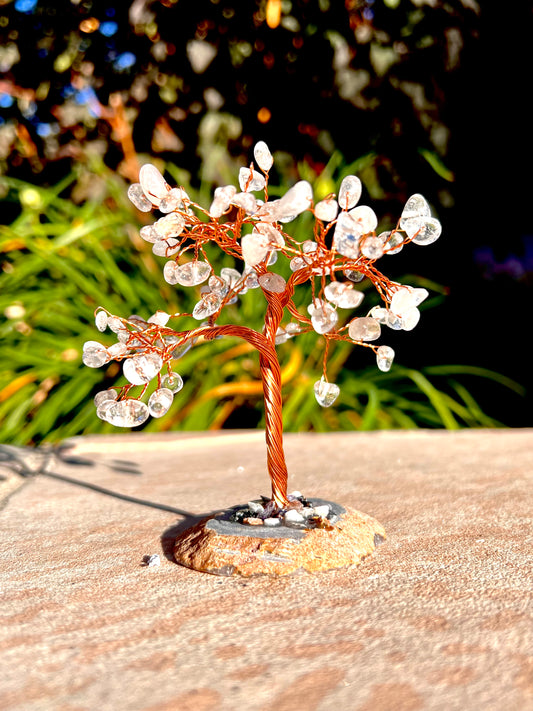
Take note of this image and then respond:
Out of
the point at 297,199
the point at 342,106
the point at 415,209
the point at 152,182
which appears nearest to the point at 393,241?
the point at 415,209

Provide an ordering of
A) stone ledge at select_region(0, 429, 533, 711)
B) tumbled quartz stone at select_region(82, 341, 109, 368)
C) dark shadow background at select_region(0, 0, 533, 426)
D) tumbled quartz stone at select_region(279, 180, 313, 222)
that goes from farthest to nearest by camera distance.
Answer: dark shadow background at select_region(0, 0, 533, 426) → tumbled quartz stone at select_region(82, 341, 109, 368) → tumbled quartz stone at select_region(279, 180, 313, 222) → stone ledge at select_region(0, 429, 533, 711)

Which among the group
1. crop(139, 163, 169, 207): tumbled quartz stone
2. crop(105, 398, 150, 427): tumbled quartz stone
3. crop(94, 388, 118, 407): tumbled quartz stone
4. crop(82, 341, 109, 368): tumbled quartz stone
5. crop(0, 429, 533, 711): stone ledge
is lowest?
crop(0, 429, 533, 711): stone ledge

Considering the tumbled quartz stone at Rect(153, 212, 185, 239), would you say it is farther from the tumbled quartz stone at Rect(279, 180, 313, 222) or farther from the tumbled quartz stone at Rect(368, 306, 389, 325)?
the tumbled quartz stone at Rect(368, 306, 389, 325)

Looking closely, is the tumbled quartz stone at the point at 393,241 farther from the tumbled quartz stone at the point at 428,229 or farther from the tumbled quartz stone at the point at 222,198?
the tumbled quartz stone at the point at 222,198

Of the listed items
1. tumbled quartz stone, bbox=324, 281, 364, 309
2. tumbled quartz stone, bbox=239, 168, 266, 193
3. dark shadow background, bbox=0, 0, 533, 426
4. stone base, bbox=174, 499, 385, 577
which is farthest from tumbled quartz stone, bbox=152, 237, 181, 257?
dark shadow background, bbox=0, 0, 533, 426

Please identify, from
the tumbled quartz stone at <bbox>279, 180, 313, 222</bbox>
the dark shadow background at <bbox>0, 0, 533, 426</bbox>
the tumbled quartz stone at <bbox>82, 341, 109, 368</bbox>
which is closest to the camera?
the tumbled quartz stone at <bbox>279, 180, 313, 222</bbox>
